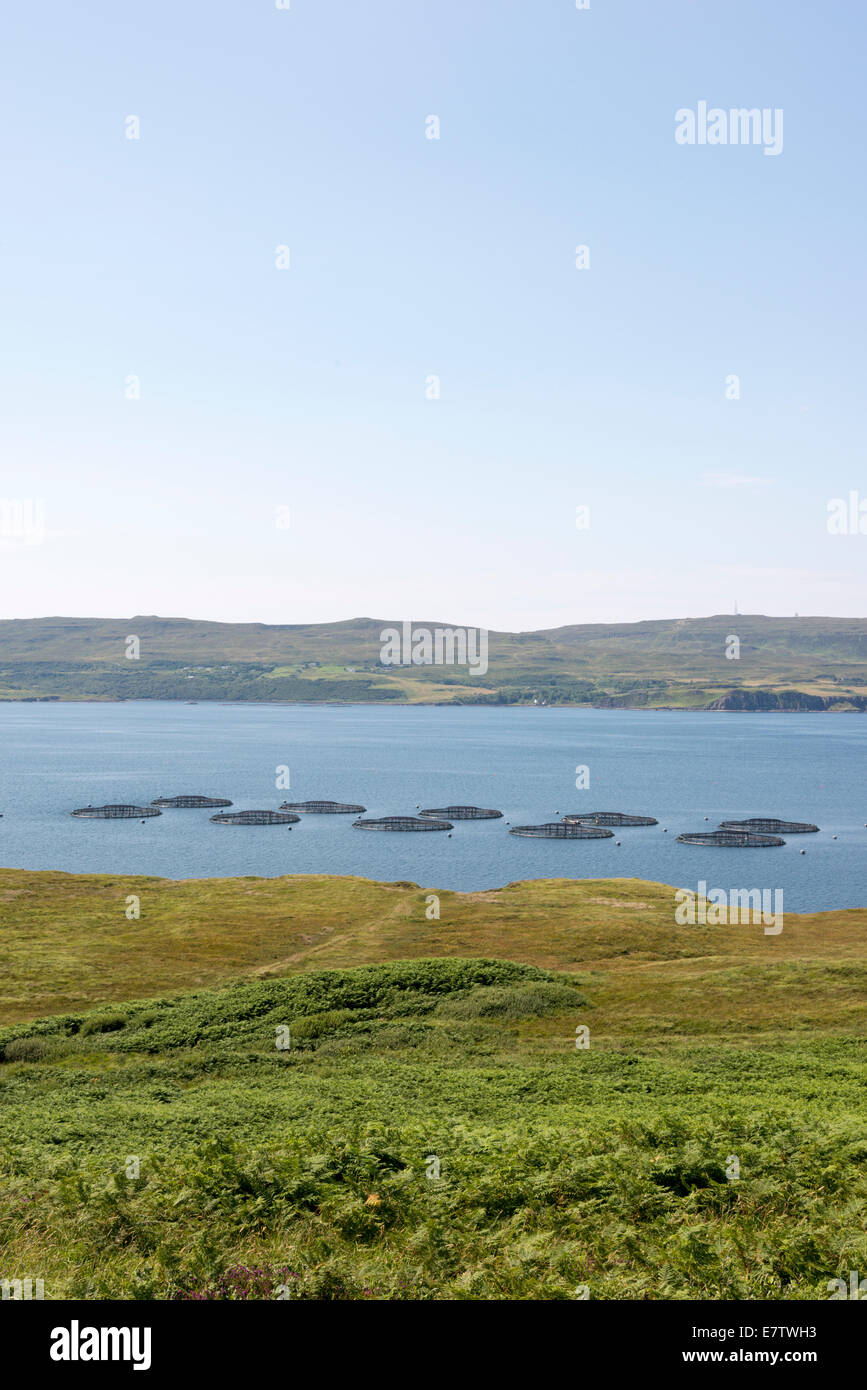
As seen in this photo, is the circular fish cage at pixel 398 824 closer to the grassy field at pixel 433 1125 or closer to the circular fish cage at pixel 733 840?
the circular fish cage at pixel 733 840

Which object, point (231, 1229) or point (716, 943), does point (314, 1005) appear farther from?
point (716, 943)

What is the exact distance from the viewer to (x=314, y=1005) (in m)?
58.2

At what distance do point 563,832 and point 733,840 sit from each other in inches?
1349

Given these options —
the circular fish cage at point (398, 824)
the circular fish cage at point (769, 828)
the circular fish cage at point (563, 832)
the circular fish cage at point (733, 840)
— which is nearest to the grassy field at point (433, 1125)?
the circular fish cage at point (733, 840)

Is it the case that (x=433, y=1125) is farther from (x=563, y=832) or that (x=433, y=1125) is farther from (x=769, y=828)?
(x=769, y=828)

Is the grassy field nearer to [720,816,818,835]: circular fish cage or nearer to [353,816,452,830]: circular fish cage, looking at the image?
[353,816,452,830]: circular fish cage

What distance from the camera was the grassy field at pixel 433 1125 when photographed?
1945cm

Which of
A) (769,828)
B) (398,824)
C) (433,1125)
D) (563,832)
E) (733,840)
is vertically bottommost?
(769,828)

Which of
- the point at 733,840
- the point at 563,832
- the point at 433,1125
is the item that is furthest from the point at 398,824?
the point at 433,1125

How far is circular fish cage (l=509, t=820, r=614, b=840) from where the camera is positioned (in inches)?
7446

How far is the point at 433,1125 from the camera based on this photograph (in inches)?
1188

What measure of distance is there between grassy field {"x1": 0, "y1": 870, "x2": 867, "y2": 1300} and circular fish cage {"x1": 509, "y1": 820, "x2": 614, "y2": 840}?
105002 mm
